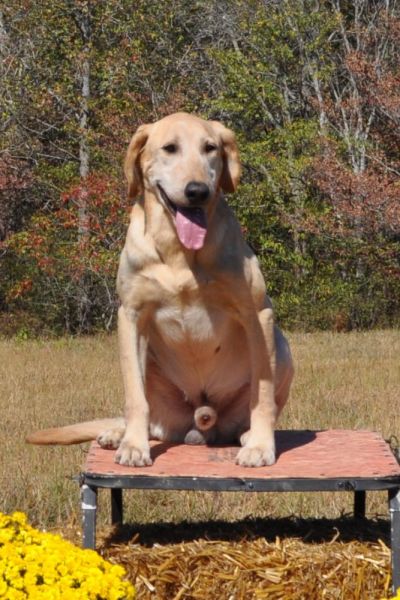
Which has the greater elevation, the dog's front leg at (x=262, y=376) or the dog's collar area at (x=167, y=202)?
the dog's collar area at (x=167, y=202)

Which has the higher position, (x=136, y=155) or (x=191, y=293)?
(x=136, y=155)

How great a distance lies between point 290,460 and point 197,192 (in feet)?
3.61

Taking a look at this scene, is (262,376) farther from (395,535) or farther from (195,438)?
(395,535)

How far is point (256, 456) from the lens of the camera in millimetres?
4441

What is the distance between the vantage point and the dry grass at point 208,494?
4.30 metres

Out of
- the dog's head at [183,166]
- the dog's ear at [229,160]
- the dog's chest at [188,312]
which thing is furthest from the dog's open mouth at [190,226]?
the dog's ear at [229,160]

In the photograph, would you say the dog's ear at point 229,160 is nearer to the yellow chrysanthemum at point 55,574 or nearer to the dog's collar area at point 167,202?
the dog's collar area at point 167,202

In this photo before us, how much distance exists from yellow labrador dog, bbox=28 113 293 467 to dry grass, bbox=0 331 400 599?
0.42 metres

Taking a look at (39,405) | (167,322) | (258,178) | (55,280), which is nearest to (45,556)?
(167,322)

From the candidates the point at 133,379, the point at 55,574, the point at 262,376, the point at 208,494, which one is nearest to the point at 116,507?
Answer: the point at 133,379

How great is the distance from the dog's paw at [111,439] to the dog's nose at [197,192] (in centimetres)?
110

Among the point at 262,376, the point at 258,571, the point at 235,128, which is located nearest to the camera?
the point at 258,571

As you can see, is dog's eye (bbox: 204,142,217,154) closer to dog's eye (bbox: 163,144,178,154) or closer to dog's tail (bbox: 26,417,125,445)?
dog's eye (bbox: 163,144,178,154)

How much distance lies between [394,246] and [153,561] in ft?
45.6
